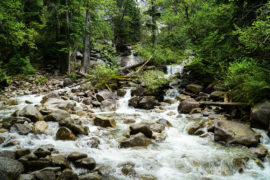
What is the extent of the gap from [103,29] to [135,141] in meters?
12.0

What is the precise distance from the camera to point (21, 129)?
15.1 feet

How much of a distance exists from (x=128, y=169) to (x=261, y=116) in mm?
4521

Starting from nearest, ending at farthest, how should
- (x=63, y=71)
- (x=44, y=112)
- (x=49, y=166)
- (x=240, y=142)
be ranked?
(x=49, y=166)
(x=240, y=142)
(x=44, y=112)
(x=63, y=71)

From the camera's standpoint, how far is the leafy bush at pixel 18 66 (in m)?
12.7

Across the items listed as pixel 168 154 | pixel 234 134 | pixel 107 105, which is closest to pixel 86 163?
pixel 168 154

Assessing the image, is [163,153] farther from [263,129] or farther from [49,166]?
[263,129]

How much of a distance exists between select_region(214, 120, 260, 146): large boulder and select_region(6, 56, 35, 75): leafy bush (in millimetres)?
13902

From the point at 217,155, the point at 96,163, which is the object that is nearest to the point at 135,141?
the point at 96,163

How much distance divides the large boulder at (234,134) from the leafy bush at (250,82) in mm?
1307

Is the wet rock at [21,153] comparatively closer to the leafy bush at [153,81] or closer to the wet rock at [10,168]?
the wet rock at [10,168]

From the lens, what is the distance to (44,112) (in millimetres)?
6098

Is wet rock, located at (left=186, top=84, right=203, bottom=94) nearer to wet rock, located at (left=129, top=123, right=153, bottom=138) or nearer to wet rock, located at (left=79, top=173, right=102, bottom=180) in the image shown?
wet rock, located at (left=129, top=123, right=153, bottom=138)

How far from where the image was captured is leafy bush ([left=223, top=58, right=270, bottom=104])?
546cm

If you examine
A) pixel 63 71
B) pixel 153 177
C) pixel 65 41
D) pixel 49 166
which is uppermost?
pixel 65 41
